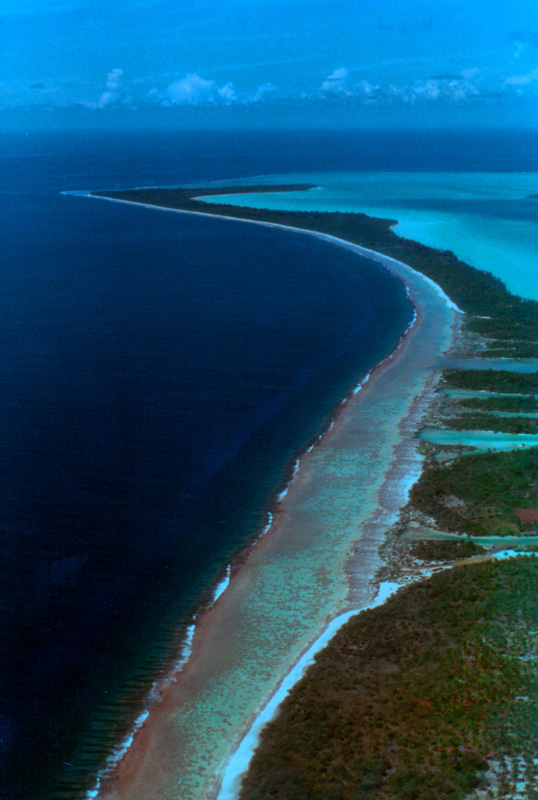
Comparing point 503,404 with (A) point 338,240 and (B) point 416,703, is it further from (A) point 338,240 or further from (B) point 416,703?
(A) point 338,240

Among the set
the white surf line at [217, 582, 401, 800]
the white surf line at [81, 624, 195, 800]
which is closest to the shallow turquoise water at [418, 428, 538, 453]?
the white surf line at [217, 582, 401, 800]

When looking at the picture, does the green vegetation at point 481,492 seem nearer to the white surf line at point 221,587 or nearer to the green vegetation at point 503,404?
the green vegetation at point 503,404

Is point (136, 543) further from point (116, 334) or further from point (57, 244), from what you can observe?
point (57, 244)

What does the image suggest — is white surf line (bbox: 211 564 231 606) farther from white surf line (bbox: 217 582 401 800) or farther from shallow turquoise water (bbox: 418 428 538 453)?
shallow turquoise water (bbox: 418 428 538 453)

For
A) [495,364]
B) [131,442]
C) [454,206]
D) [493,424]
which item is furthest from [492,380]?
[454,206]

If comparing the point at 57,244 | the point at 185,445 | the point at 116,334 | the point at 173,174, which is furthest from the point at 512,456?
the point at 173,174

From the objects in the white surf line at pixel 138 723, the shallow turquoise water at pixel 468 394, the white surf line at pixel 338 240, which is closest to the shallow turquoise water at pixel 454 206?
the white surf line at pixel 338 240
